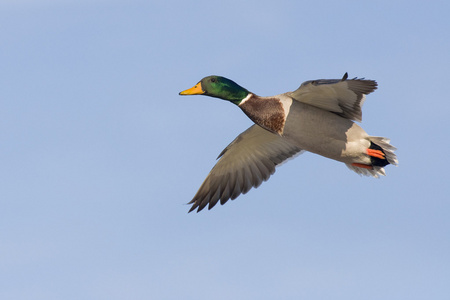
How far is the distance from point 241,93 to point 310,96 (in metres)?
1.20

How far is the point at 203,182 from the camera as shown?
13.6 m

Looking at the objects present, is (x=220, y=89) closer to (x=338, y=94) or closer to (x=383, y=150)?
(x=338, y=94)

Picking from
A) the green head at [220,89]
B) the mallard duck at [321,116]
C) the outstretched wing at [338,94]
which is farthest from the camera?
the green head at [220,89]

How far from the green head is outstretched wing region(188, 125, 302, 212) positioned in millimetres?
1390

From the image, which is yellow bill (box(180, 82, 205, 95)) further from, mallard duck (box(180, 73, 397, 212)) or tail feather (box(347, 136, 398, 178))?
tail feather (box(347, 136, 398, 178))

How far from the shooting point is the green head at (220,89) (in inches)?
465

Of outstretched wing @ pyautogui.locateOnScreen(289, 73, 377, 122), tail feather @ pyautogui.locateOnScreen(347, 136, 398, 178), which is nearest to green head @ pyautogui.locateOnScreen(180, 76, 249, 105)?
outstretched wing @ pyautogui.locateOnScreen(289, 73, 377, 122)

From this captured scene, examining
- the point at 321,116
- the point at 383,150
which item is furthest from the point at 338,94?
the point at 383,150

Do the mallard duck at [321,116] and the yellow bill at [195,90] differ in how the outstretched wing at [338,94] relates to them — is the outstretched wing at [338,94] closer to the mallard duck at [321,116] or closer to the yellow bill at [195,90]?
the mallard duck at [321,116]

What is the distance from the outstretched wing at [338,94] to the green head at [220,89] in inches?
37.3

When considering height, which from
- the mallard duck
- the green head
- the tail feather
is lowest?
the tail feather

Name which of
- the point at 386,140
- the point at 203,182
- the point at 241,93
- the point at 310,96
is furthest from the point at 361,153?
the point at 203,182

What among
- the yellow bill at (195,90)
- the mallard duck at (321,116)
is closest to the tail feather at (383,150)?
the mallard duck at (321,116)

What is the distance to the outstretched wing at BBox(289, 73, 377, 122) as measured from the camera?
10.6m
